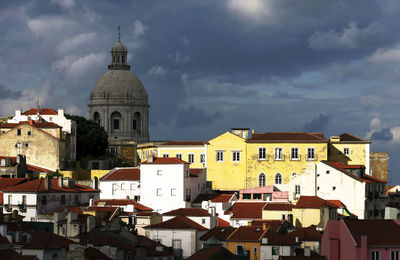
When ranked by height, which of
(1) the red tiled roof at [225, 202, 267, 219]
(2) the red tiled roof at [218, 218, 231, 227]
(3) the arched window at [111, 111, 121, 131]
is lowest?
(2) the red tiled roof at [218, 218, 231, 227]

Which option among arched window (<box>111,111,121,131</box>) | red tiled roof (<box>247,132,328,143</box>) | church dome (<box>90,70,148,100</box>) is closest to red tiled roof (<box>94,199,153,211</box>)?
red tiled roof (<box>247,132,328,143</box>)

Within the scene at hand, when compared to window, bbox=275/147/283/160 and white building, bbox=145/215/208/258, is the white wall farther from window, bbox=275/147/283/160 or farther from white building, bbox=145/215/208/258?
white building, bbox=145/215/208/258

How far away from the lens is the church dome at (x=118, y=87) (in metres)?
163

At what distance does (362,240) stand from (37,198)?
45075 millimetres

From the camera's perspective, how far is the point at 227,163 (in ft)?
379

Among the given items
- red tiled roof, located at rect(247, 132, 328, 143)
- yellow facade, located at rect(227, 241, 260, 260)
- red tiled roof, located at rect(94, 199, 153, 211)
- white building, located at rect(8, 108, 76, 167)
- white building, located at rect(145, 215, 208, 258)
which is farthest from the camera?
white building, located at rect(8, 108, 76, 167)

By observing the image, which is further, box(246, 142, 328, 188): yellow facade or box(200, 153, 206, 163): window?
box(200, 153, 206, 163): window

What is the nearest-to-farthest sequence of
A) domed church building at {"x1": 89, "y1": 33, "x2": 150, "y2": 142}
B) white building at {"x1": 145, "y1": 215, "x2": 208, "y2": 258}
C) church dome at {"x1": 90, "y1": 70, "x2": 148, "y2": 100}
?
1. white building at {"x1": 145, "y1": 215, "x2": 208, "y2": 258}
2. domed church building at {"x1": 89, "y1": 33, "x2": 150, "y2": 142}
3. church dome at {"x1": 90, "y1": 70, "x2": 148, "y2": 100}

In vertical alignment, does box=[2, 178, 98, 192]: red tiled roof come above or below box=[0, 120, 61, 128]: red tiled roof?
below

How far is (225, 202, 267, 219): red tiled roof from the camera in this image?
99.9 meters

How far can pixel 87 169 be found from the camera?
412 ft

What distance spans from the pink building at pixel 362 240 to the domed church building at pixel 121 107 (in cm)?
9831

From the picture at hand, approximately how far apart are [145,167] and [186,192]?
4.42 meters

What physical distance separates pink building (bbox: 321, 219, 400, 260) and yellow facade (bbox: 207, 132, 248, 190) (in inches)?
2006
